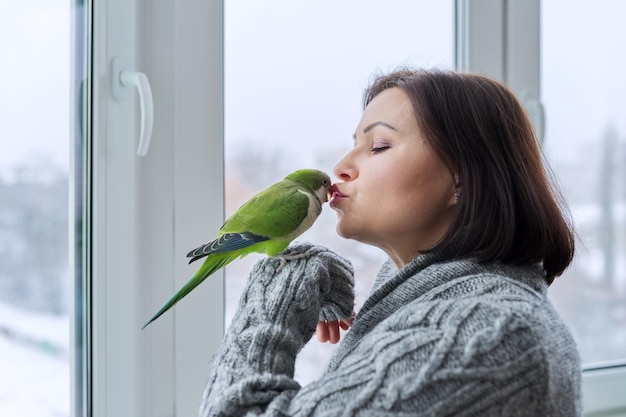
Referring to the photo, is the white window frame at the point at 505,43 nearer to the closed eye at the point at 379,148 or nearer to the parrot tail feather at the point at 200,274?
the closed eye at the point at 379,148

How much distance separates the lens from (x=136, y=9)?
1.05 metres

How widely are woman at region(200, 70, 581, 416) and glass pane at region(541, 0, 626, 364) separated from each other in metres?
0.67

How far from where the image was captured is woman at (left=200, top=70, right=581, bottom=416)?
0.64 metres

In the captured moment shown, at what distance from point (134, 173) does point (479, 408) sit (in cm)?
67

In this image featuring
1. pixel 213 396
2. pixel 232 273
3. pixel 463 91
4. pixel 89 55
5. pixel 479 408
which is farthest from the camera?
pixel 232 273

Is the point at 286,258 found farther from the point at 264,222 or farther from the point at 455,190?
the point at 455,190

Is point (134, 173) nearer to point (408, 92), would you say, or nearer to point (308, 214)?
point (308, 214)

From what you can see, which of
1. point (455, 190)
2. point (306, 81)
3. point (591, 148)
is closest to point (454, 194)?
point (455, 190)

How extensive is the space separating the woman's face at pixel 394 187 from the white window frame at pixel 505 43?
557 millimetres

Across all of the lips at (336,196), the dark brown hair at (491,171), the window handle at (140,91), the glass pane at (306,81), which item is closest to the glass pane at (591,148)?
the glass pane at (306,81)

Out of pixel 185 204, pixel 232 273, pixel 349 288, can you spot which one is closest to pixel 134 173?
pixel 185 204

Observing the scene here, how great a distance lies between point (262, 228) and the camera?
85cm

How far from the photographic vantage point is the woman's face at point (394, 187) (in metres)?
0.84

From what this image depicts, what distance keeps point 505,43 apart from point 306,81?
48cm
